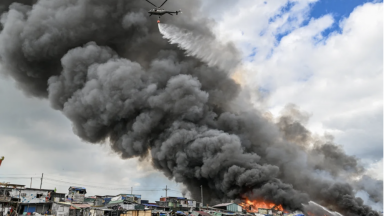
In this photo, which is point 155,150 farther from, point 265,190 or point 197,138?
point 265,190

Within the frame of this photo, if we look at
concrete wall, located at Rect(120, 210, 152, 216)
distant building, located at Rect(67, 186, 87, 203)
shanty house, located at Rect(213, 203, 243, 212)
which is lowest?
concrete wall, located at Rect(120, 210, 152, 216)

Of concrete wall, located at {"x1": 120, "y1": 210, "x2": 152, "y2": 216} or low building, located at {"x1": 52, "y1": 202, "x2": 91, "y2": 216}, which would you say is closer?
low building, located at {"x1": 52, "y1": 202, "x2": 91, "y2": 216}

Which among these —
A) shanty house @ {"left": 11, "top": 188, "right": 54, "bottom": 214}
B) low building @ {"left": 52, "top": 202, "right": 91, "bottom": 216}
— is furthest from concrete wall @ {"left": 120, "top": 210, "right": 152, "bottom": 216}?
shanty house @ {"left": 11, "top": 188, "right": 54, "bottom": 214}

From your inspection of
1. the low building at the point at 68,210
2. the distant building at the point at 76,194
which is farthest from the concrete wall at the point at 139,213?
the distant building at the point at 76,194

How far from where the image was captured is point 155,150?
58.1m

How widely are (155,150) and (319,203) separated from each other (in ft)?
93.2

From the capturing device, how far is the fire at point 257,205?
52000 millimetres

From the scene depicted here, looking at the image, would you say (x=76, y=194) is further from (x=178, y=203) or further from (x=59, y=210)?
(x=178, y=203)

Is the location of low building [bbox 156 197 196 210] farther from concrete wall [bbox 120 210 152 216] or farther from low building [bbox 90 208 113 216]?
low building [bbox 90 208 113 216]

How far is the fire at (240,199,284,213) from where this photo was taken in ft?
171

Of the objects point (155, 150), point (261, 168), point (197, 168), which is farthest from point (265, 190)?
point (155, 150)

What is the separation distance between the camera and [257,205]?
52.8 metres

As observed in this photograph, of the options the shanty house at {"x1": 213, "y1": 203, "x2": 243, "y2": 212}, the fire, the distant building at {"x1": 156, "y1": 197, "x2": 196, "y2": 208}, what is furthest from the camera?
the fire

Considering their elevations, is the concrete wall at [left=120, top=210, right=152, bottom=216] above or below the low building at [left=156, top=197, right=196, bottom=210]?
below
